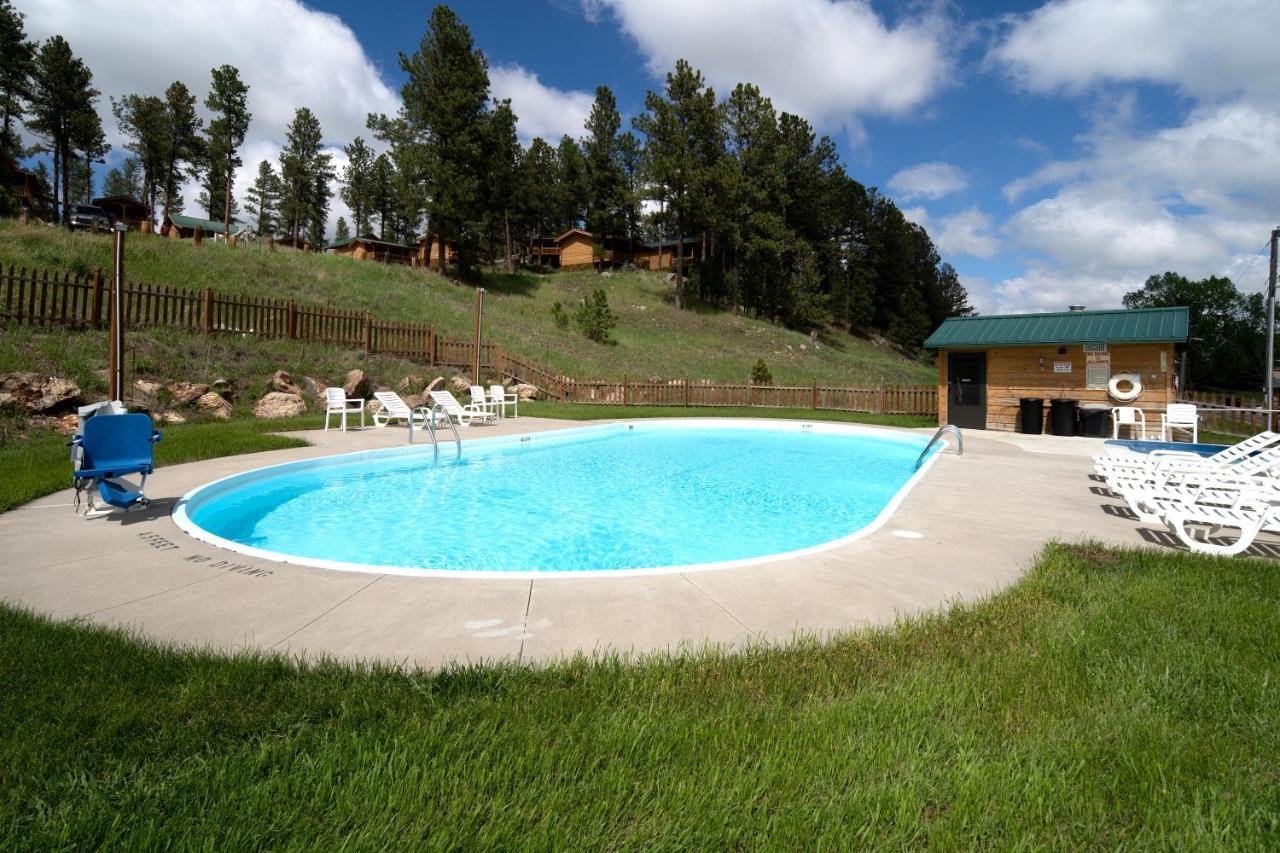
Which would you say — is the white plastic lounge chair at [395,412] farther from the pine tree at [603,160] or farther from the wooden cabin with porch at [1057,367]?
the pine tree at [603,160]

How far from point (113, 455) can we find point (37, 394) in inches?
243

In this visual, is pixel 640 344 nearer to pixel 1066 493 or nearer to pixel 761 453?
pixel 761 453

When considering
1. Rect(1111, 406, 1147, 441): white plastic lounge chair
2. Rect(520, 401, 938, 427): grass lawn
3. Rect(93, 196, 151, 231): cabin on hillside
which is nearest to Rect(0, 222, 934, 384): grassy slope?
Rect(520, 401, 938, 427): grass lawn

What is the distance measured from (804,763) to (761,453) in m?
11.3

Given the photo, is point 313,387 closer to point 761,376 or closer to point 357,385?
point 357,385

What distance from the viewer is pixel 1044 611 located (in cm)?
352

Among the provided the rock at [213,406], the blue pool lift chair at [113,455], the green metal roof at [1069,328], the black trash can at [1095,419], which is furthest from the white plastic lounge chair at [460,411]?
the black trash can at [1095,419]

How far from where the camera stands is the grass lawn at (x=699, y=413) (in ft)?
60.0

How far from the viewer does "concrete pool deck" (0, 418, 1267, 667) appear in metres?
3.17

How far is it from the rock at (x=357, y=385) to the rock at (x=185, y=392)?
3302 millimetres

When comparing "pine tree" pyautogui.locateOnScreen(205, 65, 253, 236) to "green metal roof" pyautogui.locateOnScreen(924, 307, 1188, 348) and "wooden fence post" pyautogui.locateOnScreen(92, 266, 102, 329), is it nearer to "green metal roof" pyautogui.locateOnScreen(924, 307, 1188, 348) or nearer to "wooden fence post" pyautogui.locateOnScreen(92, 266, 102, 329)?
"wooden fence post" pyautogui.locateOnScreen(92, 266, 102, 329)

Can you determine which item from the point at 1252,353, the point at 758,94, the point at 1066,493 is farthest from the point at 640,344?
the point at 1252,353

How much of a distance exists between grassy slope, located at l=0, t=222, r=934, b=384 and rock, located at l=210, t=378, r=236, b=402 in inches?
303

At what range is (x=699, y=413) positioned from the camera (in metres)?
20.6
